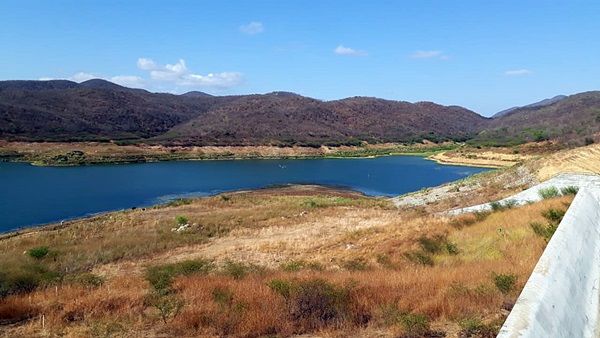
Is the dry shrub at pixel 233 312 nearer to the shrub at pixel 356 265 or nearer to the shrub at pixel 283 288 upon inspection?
the shrub at pixel 283 288

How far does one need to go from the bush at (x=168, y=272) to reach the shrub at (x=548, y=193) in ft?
46.1

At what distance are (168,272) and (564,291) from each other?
30.0 ft

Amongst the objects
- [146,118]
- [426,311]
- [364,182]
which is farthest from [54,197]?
[146,118]

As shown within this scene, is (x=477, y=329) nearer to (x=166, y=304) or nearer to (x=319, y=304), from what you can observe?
(x=319, y=304)

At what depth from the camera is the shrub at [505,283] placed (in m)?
7.79

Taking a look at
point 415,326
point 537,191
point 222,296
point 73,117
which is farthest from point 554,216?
point 73,117

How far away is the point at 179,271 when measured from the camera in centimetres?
1335

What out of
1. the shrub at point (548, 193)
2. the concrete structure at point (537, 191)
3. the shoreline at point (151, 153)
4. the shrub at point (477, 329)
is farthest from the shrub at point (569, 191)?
the shoreline at point (151, 153)

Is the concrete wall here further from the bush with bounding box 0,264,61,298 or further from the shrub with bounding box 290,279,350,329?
the bush with bounding box 0,264,61,298

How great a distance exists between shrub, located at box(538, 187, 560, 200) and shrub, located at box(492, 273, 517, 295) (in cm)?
1369

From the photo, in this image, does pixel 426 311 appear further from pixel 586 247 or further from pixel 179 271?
pixel 179 271

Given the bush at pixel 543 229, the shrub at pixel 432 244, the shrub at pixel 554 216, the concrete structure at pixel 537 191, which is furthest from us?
the concrete structure at pixel 537 191

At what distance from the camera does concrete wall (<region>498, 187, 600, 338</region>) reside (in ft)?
16.1

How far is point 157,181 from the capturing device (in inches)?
2687
